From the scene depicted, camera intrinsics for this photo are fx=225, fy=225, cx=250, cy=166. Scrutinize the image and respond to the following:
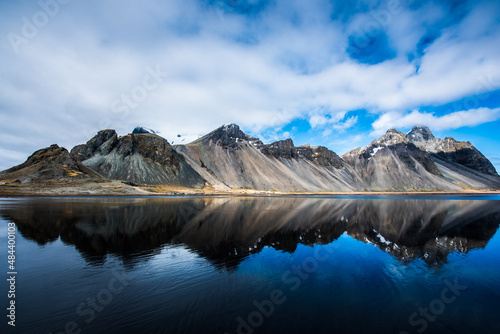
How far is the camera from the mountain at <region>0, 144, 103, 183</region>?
11688 cm

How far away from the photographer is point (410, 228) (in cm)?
3123

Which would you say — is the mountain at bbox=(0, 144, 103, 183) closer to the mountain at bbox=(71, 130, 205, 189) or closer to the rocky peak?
the mountain at bbox=(71, 130, 205, 189)

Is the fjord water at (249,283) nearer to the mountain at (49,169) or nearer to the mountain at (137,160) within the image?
the mountain at (49,169)

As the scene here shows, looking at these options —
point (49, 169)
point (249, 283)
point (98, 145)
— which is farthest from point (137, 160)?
point (249, 283)

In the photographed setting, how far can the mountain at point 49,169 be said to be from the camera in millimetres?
116875

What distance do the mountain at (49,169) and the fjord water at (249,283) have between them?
119m

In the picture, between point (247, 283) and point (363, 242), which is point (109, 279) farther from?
point (363, 242)

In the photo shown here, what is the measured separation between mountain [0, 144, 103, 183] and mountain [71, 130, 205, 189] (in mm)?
14392

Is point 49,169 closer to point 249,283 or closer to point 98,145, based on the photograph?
point 98,145

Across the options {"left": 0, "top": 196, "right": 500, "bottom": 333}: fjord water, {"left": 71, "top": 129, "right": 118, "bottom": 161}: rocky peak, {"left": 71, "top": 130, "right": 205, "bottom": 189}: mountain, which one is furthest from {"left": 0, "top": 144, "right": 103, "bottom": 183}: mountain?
→ {"left": 0, "top": 196, "right": 500, "bottom": 333}: fjord water

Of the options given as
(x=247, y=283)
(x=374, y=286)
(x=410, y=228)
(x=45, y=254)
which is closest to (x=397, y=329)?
(x=374, y=286)

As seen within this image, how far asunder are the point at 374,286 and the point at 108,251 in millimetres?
19587

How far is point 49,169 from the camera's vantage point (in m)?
121

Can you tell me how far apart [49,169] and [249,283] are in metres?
153
